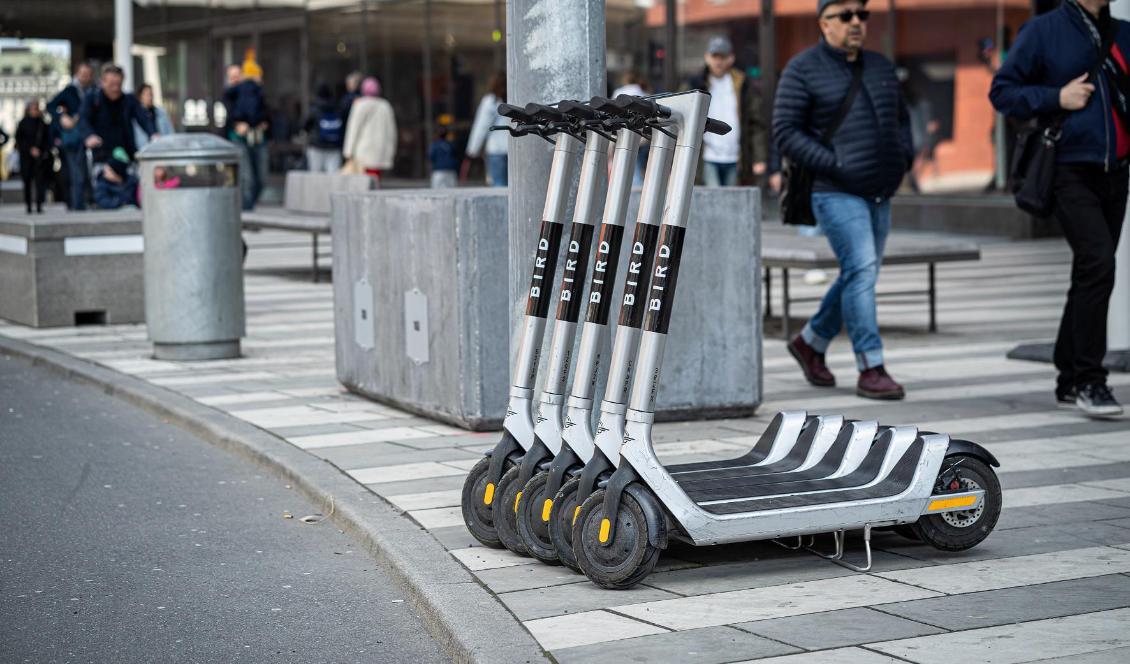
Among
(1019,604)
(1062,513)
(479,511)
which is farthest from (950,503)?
(479,511)

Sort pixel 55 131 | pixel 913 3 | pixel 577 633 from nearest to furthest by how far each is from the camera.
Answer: pixel 577 633 < pixel 913 3 < pixel 55 131

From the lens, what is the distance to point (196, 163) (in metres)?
10.3

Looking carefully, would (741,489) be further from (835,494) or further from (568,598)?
(568,598)

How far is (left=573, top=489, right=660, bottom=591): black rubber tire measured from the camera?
15.5 ft

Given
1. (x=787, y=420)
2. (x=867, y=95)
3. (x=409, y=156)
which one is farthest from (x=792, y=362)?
(x=409, y=156)

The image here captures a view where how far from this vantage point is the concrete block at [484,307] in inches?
295

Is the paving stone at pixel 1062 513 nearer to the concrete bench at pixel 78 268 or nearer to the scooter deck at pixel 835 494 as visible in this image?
the scooter deck at pixel 835 494

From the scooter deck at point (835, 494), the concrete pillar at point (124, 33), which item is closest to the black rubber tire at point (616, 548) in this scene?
the scooter deck at point (835, 494)

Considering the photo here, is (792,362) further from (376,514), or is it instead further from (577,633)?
(577,633)

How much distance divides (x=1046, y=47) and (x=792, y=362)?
107 inches

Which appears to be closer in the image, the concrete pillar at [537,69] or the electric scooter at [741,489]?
the electric scooter at [741,489]

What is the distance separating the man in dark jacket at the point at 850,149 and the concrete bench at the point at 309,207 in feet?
24.6

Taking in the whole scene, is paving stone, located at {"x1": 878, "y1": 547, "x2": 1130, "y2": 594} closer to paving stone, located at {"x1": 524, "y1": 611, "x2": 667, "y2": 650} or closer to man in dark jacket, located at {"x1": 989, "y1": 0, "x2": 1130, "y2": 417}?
paving stone, located at {"x1": 524, "y1": 611, "x2": 667, "y2": 650}

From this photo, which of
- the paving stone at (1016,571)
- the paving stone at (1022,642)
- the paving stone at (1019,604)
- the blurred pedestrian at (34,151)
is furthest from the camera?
the blurred pedestrian at (34,151)
